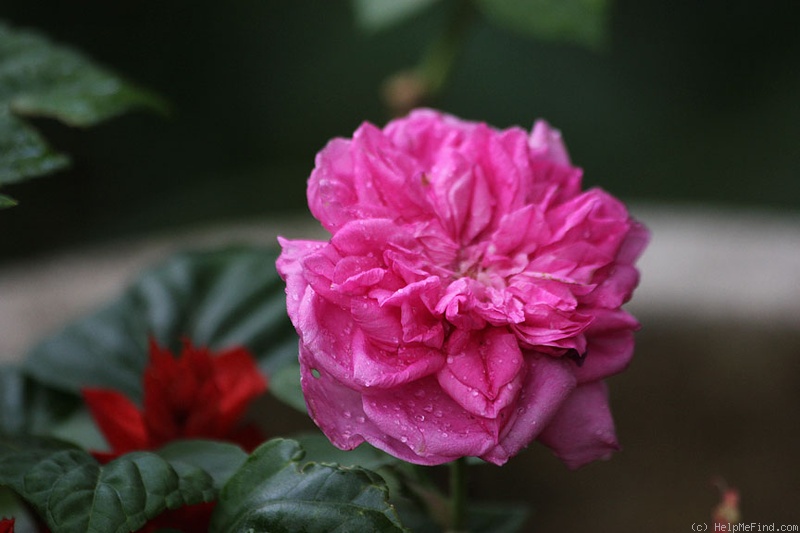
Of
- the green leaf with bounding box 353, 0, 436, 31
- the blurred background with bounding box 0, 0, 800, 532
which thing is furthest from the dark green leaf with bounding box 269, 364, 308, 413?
the blurred background with bounding box 0, 0, 800, 532

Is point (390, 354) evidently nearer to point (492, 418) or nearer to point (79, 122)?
point (492, 418)

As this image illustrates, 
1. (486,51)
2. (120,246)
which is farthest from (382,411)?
(486,51)

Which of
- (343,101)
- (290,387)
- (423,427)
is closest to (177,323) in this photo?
(290,387)

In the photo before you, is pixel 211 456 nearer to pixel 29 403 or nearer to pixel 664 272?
pixel 29 403

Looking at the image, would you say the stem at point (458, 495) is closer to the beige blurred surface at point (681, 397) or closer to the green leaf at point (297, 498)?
the green leaf at point (297, 498)

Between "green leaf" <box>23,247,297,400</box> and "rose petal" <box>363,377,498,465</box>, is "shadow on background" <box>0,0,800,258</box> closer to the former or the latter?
"green leaf" <box>23,247,297,400</box>

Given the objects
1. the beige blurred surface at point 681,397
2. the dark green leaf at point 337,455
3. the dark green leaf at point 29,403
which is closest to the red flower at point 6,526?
the dark green leaf at point 337,455
